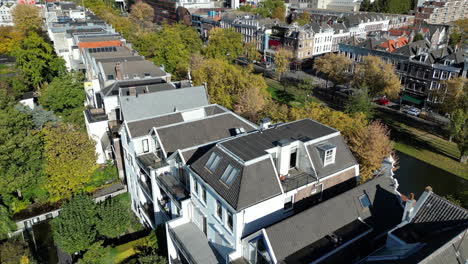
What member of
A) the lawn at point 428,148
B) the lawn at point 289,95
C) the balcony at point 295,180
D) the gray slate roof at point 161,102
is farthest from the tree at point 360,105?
the balcony at point 295,180

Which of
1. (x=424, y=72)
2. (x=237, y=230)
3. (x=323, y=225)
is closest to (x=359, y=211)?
(x=323, y=225)

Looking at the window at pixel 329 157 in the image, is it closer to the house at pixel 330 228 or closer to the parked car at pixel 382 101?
the house at pixel 330 228

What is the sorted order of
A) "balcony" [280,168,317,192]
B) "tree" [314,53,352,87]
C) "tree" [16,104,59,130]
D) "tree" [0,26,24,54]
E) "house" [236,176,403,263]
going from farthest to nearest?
1. "tree" [0,26,24,54]
2. "tree" [314,53,352,87]
3. "tree" [16,104,59,130]
4. "balcony" [280,168,317,192]
5. "house" [236,176,403,263]

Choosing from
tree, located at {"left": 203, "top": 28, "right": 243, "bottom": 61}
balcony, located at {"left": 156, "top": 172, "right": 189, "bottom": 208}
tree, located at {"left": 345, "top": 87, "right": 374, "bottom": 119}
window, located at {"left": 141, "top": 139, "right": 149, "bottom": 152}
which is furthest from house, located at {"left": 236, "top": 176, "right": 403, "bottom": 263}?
tree, located at {"left": 203, "top": 28, "right": 243, "bottom": 61}

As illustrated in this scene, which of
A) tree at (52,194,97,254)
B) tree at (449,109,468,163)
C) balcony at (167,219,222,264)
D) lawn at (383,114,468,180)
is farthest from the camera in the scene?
lawn at (383,114,468,180)

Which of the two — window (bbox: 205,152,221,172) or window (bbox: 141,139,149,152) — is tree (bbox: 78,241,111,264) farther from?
window (bbox: 205,152,221,172)

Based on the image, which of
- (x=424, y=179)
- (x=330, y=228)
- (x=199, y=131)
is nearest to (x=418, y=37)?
(x=424, y=179)
